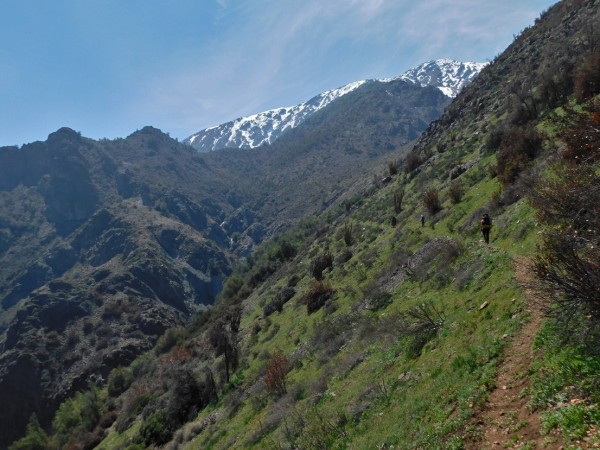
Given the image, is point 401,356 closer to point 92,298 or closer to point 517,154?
point 517,154

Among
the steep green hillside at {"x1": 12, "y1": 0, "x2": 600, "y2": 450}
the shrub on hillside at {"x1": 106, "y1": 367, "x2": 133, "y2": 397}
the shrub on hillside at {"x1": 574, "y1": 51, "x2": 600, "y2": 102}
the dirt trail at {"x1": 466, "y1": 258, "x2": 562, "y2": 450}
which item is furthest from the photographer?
the shrub on hillside at {"x1": 106, "y1": 367, "x2": 133, "y2": 397}

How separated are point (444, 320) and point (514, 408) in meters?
5.65

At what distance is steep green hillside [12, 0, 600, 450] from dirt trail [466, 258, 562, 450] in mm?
41

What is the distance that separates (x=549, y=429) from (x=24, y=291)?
195 metres

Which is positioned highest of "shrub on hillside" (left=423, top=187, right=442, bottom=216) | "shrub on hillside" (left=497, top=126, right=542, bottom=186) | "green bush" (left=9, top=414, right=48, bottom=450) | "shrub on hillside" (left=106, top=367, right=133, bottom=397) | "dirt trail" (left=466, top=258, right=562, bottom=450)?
"shrub on hillside" (left=497, top=126, right=542, bottom=186)

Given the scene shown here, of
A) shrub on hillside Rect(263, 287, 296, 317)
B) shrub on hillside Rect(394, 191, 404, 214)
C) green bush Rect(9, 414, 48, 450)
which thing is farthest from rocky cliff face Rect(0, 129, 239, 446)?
shrub on hillside Rect(394, 191, 404, 214)

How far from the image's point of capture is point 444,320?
13.3 m

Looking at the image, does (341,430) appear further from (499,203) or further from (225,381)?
(225,381)

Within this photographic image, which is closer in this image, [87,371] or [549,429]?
[549,429]

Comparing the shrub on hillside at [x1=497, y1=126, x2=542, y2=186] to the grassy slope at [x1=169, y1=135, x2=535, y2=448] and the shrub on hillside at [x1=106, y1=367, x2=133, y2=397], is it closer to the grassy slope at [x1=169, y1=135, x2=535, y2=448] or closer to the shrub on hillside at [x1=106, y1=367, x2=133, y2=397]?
the grassy slope at [x1=169, y1=135, x2=535, y2=448]

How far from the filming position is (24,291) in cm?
16875

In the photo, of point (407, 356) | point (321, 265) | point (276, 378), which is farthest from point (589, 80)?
point (276, 378)

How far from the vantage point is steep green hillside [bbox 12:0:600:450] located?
291 inches

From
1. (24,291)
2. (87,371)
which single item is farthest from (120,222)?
(87,371)
